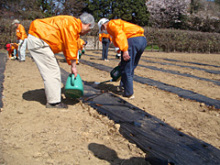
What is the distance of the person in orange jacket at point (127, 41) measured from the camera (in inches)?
120

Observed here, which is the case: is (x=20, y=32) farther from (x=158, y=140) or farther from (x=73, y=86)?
(x=158, y=140)

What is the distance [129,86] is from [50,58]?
4.76ft

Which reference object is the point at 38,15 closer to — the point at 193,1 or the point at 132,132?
the point at 132,132

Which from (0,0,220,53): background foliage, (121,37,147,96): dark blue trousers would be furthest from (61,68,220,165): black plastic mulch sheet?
(0,0,220,53): background foliage

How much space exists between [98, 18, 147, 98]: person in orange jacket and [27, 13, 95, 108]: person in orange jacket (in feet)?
1.60

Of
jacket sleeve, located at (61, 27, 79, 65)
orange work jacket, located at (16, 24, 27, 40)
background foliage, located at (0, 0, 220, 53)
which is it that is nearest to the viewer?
jacket sleeve, located at (61, 27, 79, 65)

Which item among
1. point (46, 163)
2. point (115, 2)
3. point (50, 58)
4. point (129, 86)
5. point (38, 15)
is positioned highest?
point (115, 2)

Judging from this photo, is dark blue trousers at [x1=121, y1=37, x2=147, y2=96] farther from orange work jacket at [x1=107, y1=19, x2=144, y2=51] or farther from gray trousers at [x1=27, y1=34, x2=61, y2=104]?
gray trousers at [x1=27, y1=34, x2=61, y2=104]

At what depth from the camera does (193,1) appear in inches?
1422

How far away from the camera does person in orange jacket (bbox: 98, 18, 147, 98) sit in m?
3.06

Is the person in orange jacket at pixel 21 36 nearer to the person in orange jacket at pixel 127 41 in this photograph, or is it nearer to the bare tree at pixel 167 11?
the person in orange jacket at pixel 127 41

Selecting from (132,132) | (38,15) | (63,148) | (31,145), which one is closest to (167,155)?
(132,132)

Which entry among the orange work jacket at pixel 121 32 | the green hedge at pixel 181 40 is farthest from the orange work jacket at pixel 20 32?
the green hedge at pixel 181 40

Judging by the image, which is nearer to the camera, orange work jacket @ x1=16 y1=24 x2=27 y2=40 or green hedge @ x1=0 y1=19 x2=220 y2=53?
orange work jacket @ x1=16 y1=24 x2=27 y2=40
